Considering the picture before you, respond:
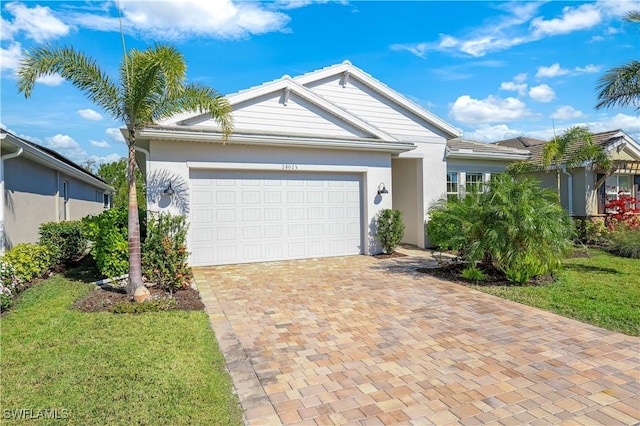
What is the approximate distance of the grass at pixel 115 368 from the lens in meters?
3.35

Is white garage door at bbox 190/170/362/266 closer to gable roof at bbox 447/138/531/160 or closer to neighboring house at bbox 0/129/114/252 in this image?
neighboring house at bbox 0/129/114/252

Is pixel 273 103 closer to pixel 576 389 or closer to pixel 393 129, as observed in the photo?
pixel 393 129

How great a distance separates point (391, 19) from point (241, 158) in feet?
21.2

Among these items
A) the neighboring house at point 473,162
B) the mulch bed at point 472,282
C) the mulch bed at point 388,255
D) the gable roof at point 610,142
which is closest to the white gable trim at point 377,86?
the neighboring house at point 473,162

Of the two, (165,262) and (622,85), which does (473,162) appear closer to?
(622,85)

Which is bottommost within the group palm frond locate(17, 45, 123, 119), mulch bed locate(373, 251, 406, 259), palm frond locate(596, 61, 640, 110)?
mulch bed locate(373, 251, 406, 259)

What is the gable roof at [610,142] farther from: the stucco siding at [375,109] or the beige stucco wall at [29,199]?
the beige stucco wall at [29,199]

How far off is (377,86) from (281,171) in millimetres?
5734

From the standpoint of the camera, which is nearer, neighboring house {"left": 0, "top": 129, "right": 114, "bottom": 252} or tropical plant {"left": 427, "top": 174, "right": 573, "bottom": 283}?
tropical plant {"left": 427, "top": 174, "right": 573, "bottom": 283}

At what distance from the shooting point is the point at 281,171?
11625mm

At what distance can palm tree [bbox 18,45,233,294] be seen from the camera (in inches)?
→ 266

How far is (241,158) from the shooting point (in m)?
10.9

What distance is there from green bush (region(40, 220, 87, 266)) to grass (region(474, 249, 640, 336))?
432 inches

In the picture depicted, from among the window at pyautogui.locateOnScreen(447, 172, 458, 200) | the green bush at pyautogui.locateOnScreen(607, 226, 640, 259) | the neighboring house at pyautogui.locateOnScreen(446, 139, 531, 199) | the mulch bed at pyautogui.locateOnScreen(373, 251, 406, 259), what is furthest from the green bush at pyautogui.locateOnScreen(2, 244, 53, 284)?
the green bush at pyautogui.locateOnScreen(607, 226, 640, 259)
